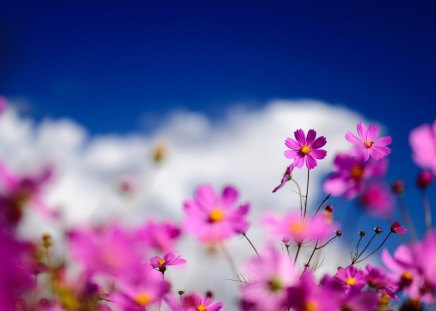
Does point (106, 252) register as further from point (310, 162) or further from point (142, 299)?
point (310, 162)

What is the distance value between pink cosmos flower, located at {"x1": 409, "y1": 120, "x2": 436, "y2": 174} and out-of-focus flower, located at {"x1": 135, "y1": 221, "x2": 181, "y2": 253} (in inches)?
26.6

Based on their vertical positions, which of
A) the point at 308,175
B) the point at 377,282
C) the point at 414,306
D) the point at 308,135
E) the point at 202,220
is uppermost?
the point at 308,135

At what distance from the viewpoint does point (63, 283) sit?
37.9 inches

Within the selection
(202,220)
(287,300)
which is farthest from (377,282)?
(202,220)

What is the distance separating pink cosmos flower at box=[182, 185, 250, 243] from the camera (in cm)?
121

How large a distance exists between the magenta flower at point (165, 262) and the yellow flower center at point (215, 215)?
57 cm

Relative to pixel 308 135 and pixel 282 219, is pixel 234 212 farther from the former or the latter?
pixel 308 135

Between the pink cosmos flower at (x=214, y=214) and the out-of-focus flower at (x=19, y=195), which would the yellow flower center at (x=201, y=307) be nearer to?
the pink cosmos flower at (x=214, y=214)

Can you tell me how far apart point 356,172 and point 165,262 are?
93 cm

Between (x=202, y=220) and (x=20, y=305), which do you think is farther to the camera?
(x=202, y=220)

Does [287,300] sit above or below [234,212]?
below

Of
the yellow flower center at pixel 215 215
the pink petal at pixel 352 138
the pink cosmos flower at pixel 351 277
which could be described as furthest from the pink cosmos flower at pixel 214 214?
the pink petal at pixel 352 138

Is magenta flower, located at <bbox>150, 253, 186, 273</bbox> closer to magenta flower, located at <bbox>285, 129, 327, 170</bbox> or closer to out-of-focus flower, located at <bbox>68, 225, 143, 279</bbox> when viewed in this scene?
magenta flower, located at <bbox>285, 129, 327, 170</bbox>

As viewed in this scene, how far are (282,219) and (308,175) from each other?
3.09 ft
